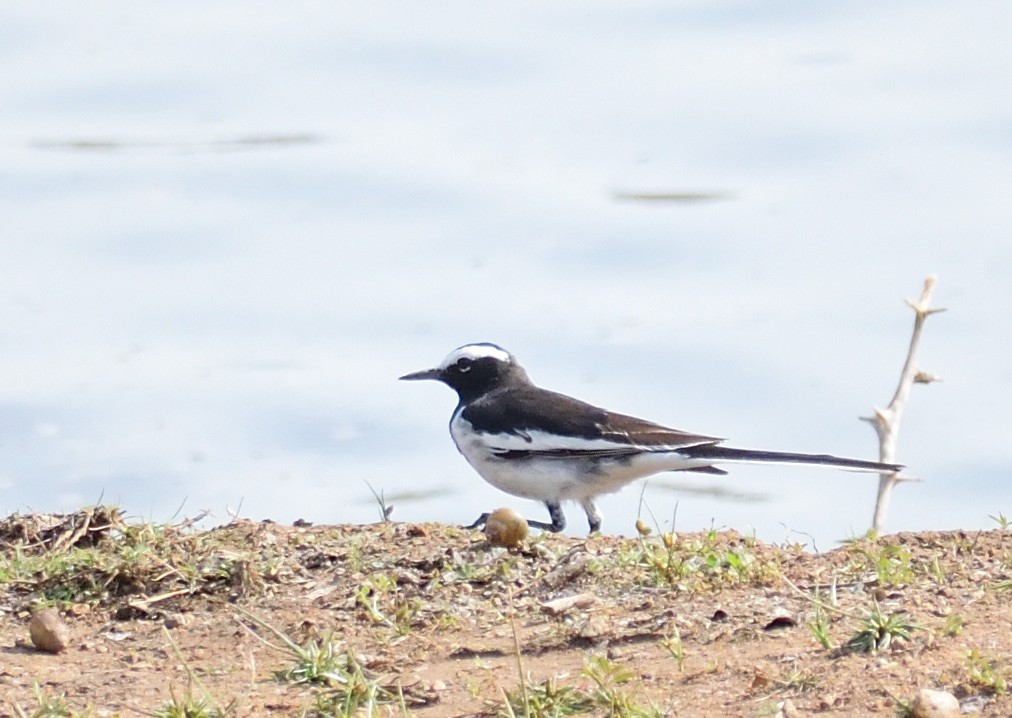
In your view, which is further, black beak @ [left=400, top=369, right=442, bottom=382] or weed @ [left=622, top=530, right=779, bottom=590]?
black beak @ [left=400, top=369, right=442, bottom=382]

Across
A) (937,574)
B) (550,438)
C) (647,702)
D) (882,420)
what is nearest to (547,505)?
(550,438)

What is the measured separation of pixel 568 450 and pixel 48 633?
373 centimetres

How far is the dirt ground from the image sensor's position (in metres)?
5.05

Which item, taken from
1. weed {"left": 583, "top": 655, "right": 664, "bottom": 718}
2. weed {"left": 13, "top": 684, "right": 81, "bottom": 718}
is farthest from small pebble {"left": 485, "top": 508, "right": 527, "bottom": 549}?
weed {"left": 13, "top": 684, "right": 81, "bottom": 718}

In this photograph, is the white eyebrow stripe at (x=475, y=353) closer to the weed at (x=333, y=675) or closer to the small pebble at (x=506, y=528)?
the small pebble at (x=506, y=528)

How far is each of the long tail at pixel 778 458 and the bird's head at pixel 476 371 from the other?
6.02 feet

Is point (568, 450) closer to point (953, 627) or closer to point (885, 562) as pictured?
point (885, 562)

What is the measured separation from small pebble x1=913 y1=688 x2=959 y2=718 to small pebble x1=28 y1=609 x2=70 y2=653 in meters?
2.78

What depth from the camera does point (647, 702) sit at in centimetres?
499

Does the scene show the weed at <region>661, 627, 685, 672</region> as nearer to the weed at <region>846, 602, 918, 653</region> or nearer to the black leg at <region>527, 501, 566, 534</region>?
the weed at <region>846, 602, 918, 653</region>

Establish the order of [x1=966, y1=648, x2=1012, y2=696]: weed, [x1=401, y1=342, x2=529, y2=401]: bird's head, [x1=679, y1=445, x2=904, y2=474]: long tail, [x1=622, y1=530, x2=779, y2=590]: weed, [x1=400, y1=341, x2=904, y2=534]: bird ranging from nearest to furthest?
[x1=966, y1=648, x2=1012, y2=696]: weed → [x1=622, y1=530, x2=779, y2=590]: weed → [x1=679, y1=445, x2=904, y2=474]: long tail → [x1=400, y1=341, x2=904, y2=534]: bird → [x1=401, y1=342, x2=529, y2=401]: bird's head

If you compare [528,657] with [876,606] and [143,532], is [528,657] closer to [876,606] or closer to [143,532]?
[876,606]

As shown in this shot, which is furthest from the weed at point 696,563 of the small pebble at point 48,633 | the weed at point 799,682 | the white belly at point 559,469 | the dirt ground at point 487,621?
the white belly at point 559,469

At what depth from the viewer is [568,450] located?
356 inches
